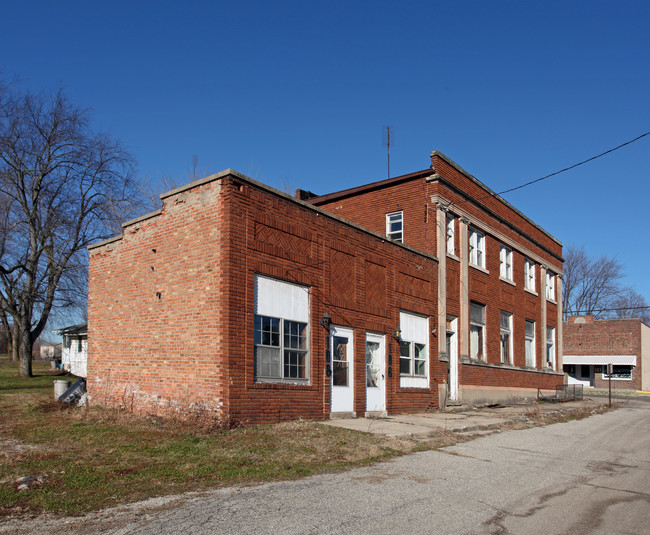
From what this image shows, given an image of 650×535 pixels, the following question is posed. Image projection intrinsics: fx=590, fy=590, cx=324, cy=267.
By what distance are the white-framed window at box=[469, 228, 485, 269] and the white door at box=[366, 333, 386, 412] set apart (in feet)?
27.0

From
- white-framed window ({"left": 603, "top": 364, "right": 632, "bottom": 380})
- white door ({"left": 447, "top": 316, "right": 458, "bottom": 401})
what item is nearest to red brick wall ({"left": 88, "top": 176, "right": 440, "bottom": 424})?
white door ({"left": 447, "top": 316, "right": 458, "bottom": 401})

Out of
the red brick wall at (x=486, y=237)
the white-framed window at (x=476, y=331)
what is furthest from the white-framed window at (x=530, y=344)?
the white-framed window at (x=476, y=331)

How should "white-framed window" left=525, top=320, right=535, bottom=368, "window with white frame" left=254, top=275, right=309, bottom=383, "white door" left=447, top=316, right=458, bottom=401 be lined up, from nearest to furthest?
"window with white frame" left=254, top=275, right=309, bottom=383 → "white door" left=447, top=316, right=458, bottom=401 → "white-framed window" left=525, top=320, right=535, bottom=368

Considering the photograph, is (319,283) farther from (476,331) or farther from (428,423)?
(476,331)

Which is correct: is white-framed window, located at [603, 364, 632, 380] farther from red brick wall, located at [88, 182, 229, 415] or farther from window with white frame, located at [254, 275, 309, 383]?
red brick wall, located at [88, 182, 229, 415]

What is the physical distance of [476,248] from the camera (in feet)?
80.2

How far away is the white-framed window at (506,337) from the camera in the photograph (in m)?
26.7

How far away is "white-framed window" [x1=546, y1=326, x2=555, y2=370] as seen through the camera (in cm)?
3319

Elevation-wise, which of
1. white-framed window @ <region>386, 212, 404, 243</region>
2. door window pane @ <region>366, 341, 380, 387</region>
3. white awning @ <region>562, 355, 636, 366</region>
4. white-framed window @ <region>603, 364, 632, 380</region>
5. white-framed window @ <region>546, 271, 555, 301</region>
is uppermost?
white-framed window @ <region>386, 212, 404, 243</region>

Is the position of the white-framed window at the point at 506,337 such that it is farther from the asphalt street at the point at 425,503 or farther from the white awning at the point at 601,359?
the white awning at the point at 601,359

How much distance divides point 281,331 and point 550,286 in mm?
24436

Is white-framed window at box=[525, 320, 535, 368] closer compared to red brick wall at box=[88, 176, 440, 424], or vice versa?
red brick wall at box=[88, 176, 440, 424]

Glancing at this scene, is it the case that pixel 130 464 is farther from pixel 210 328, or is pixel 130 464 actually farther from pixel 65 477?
pixel 210 328

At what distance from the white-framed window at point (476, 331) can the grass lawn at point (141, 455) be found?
11468mm
